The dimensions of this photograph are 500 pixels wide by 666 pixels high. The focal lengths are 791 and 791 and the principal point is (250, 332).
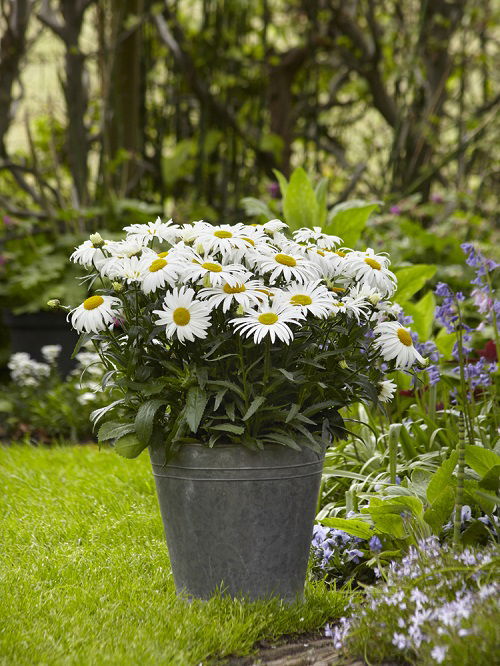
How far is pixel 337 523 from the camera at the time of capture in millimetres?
1812

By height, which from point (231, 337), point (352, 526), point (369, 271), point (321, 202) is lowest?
point (352, 526)

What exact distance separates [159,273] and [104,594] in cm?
71

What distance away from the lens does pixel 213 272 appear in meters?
1.52

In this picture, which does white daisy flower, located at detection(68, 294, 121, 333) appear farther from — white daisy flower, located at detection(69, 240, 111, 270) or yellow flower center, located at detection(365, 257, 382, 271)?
yellow flower center, located at detection(365, 257, 382, 271)

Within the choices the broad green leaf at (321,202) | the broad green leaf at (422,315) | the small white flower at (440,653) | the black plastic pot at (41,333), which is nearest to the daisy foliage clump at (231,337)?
the small white flower at (440,653)

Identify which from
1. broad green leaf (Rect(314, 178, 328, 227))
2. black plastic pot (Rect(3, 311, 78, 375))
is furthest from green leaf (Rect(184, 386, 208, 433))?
black plastic pot (Rect(3, 311, 78, 375))

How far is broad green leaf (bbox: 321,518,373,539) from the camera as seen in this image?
181cm

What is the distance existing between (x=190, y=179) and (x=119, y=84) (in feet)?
2.69

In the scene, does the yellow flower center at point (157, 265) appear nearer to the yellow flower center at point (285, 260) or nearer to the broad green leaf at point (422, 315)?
the yellow flower center at point (285, 260)

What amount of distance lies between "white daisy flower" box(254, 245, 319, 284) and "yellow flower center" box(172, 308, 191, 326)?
7.4 inches

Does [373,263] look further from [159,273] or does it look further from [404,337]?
[159,273]

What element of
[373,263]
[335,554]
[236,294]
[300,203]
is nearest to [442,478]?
[335,554]

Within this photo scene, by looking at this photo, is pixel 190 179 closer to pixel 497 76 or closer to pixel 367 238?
pixel 367 238

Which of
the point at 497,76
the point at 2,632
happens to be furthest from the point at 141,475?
the point at 497,76
